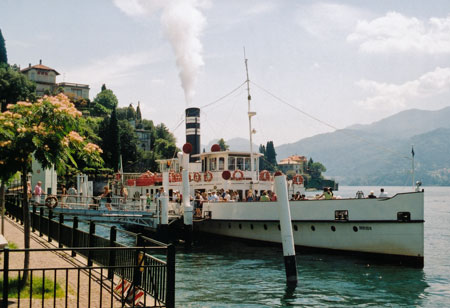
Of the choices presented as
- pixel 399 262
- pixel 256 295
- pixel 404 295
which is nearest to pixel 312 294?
pixel 256 295

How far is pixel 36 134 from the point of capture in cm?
951

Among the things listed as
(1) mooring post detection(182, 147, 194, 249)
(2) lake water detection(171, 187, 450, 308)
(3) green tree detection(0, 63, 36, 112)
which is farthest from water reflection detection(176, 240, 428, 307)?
(3) green tree detection(0, 63, 36, 112)

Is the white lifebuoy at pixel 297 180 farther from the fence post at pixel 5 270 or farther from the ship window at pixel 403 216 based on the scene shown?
the fence post at pixel 5 270

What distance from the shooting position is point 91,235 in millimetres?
11672

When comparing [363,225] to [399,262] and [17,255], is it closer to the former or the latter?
[399,262]

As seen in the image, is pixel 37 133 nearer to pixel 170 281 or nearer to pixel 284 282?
pixel 170 281

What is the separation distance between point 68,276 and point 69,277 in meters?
0.17

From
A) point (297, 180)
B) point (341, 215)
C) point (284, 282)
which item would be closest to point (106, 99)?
point (297, 180)

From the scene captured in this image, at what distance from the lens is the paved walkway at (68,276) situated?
27.6ft

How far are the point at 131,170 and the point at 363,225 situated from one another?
7904 centimetres

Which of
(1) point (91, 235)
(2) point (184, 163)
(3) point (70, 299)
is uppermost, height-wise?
(2) point (184, 163)

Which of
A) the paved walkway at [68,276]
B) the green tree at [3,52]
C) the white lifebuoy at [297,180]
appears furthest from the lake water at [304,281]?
the green tree at [3,52]

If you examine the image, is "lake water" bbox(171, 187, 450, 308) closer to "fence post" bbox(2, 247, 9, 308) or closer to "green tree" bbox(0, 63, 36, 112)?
"fence post" bbox(2, 247, 9, 308)

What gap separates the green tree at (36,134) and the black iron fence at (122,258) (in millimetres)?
1876
